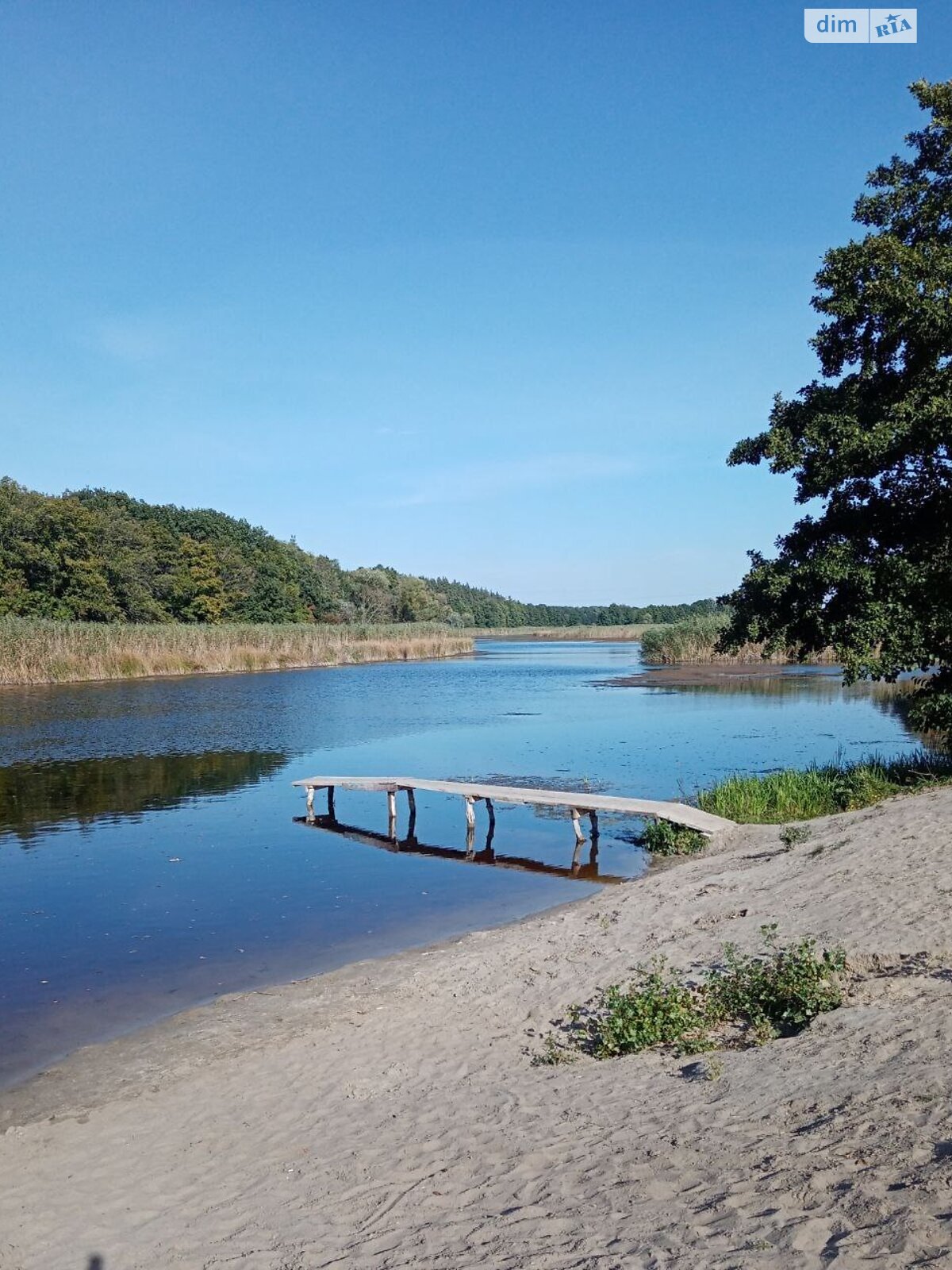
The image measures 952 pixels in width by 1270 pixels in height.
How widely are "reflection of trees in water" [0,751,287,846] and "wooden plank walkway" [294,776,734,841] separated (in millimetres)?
3992

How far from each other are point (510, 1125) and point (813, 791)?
1235 centimetres

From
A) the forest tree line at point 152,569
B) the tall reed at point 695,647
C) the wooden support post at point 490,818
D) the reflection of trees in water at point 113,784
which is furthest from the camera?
the forest tree line at point 152,569

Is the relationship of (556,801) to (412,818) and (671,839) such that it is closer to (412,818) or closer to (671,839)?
(671,839)

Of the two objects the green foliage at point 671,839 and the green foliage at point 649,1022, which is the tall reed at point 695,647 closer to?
the green foliage at point 671,839

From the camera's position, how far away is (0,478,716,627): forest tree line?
70812 mm

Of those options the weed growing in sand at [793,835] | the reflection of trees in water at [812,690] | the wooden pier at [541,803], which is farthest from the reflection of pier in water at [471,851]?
the reflection of trees in water at [812,690]

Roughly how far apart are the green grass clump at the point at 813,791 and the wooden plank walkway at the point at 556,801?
59 cm

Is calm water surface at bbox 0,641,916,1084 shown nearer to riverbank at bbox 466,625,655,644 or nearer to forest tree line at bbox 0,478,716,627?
forest tree line at bbox 0,478,716,627

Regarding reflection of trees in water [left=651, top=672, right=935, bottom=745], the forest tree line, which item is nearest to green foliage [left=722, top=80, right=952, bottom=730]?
reflection of trees in water [left=651, top=672, right=935, bottom=745]

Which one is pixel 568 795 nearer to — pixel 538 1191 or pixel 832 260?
pixel 832 260

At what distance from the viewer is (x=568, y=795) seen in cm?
1794

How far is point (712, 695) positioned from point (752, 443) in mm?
30205

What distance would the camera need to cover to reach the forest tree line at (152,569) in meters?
70.8

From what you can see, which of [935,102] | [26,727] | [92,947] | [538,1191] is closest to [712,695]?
[26,727]
